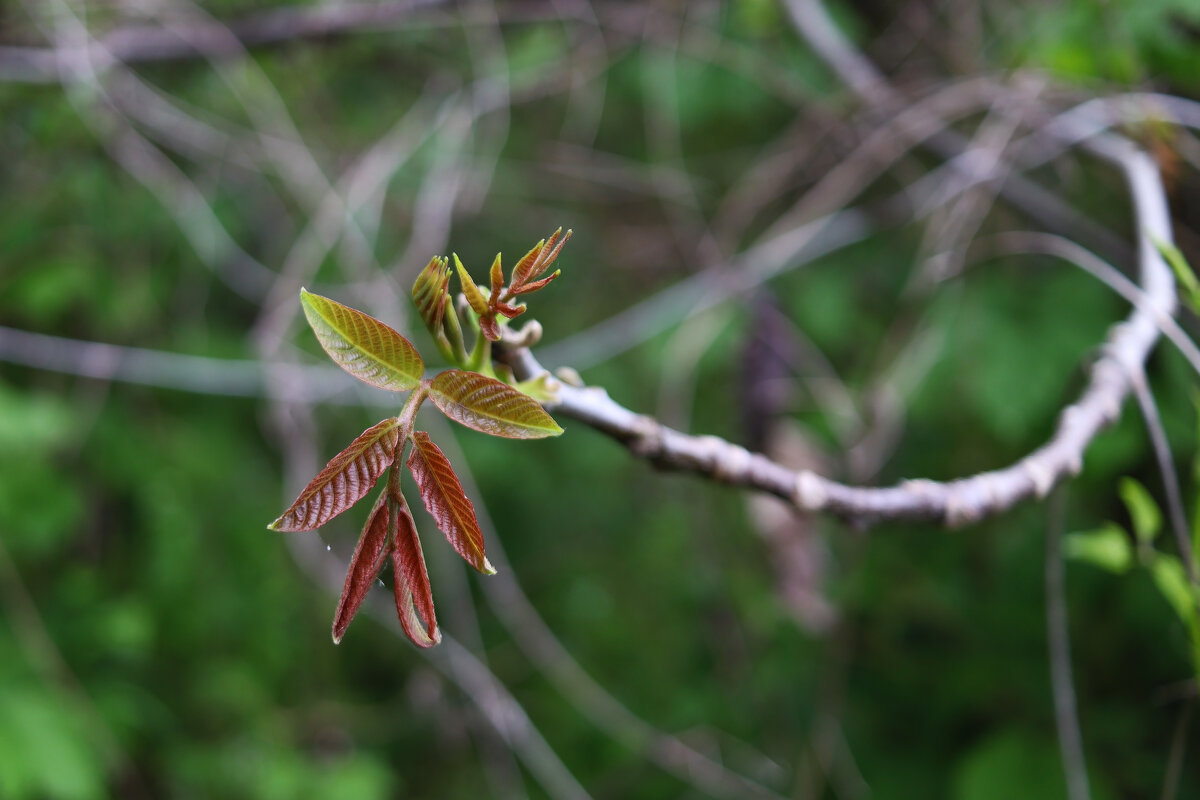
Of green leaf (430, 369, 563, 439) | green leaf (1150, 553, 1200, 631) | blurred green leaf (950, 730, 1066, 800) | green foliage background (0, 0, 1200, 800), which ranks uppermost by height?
green foliage background (0, 0, 1200, 800)

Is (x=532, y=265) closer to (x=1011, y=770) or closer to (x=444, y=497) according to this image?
(x=444, y=497)

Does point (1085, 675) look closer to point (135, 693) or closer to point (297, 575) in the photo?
point (297, 575)

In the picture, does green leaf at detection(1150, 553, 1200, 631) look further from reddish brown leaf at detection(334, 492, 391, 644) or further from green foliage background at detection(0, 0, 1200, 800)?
reddish brown leaf at detection(334, 492, 391, 644)

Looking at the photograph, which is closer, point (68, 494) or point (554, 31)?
point (68, 494)

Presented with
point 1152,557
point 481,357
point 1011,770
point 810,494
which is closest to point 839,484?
point 810,494

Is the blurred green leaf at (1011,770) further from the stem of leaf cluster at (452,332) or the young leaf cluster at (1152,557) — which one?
the stem of leaf cluster at (452,332)

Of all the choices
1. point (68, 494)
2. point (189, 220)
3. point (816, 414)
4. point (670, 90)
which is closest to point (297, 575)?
point (68, 494)

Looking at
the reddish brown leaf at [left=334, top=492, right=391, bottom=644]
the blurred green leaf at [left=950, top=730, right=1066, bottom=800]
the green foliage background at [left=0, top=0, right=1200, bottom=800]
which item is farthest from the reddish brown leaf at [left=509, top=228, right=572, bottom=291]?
the blurred green leaf at [left=950, top=730, right=1066, bottom=800]
